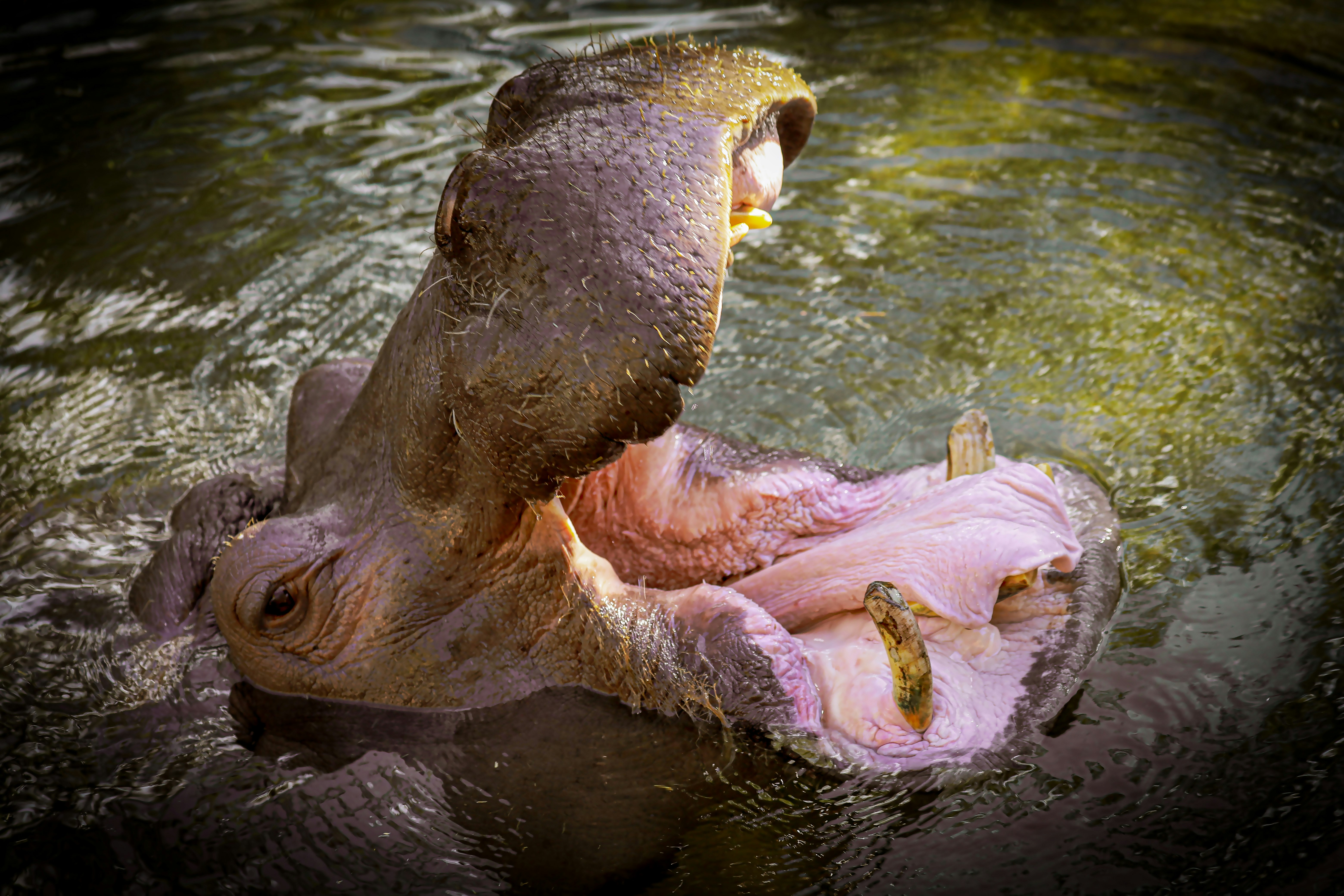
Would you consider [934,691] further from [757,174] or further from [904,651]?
[757,174]

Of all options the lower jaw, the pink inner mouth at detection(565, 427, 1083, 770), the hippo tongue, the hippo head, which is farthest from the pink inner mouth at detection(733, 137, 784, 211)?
the lower jaw

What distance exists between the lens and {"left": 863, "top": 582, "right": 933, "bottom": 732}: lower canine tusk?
259 centimetres

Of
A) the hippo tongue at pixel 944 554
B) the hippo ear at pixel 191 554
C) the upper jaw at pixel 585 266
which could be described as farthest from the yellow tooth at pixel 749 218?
the hippo ear at pixel 191 554

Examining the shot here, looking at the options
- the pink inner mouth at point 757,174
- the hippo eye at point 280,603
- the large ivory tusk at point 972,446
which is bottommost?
the hippo eye at point 280,603

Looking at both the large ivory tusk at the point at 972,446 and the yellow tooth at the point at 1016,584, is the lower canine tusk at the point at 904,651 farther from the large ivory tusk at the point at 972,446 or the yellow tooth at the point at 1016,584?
the large ivory tusk at the point at 972,446

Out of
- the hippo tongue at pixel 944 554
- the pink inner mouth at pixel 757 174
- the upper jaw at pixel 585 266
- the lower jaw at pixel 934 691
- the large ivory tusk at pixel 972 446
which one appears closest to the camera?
the upper jaw at pixel 585 266

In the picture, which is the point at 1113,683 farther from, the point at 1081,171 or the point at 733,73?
the point at 1081,171

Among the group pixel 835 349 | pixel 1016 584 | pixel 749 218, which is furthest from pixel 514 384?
pixel 835 349

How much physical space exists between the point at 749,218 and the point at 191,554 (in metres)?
2.01

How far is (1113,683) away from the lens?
3.14m

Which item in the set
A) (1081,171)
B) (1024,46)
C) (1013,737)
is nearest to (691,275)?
(1013,737)

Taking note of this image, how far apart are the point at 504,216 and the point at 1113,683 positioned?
7.03 ft

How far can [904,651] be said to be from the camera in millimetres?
2643

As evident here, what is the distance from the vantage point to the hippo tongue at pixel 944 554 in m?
2.93
